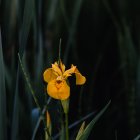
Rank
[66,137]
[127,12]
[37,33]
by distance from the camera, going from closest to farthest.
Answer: [66,137]
[37,33]
[127,12]

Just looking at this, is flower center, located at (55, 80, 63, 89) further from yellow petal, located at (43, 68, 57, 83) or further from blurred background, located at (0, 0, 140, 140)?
blurred background, located at (0, 0, 140, 140)

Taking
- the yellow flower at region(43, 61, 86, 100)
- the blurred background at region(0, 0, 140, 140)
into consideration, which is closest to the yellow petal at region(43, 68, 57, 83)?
the yellow flower at region(43, 61, 86, 100)

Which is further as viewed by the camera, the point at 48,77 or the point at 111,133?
the point at 111,133

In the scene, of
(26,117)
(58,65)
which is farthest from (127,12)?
(58,65)

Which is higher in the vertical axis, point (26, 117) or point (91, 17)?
point (91, 17)

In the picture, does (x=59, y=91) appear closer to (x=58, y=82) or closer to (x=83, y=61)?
(x=58, y=82)

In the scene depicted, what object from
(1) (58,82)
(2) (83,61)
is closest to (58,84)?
(1) (58,82)

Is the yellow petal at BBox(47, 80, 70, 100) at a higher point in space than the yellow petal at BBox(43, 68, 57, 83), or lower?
lower

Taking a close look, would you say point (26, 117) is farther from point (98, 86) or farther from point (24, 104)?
point (98, 86)
